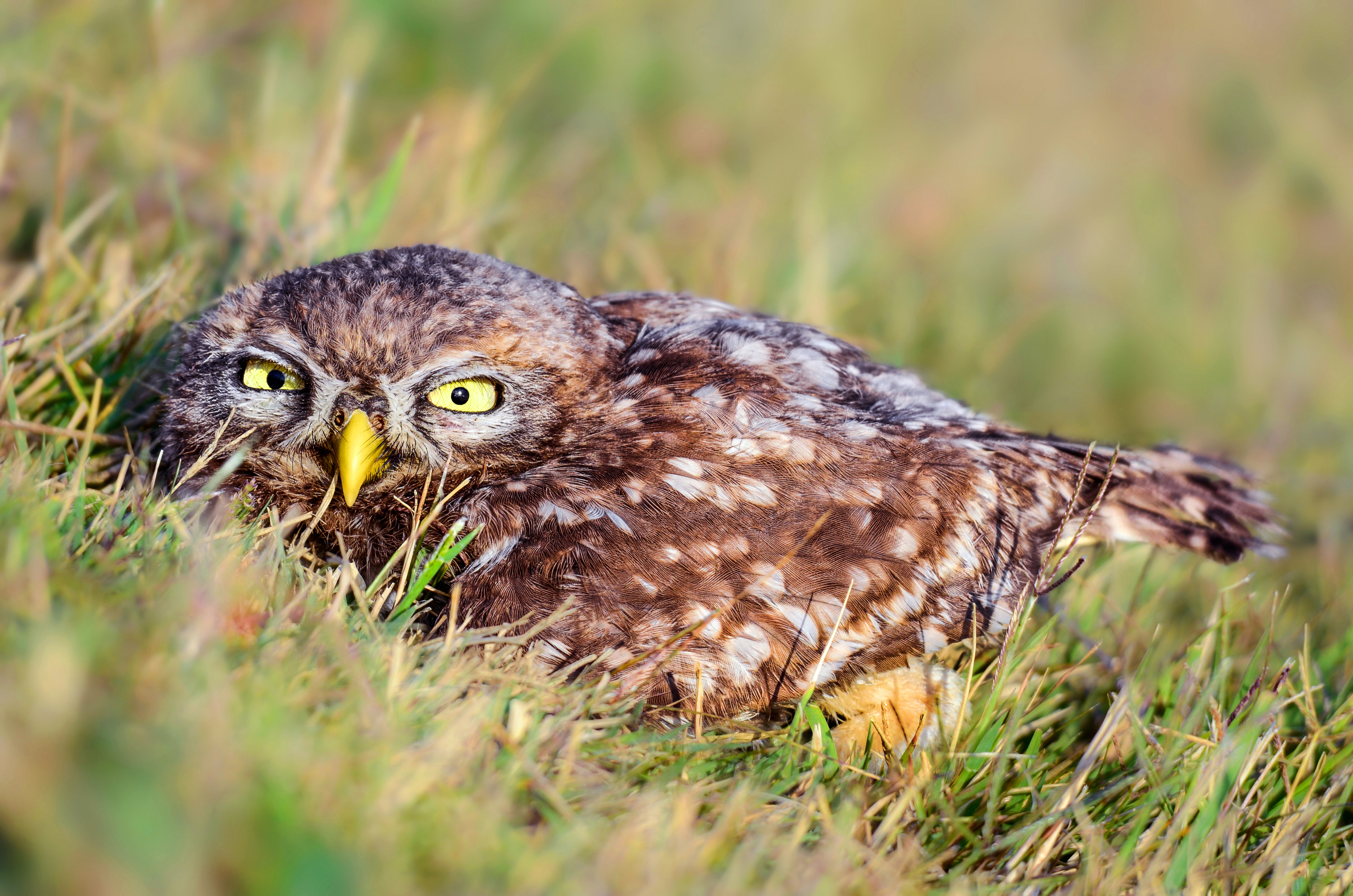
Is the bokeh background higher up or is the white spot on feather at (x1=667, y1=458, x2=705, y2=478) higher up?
the bokeh background

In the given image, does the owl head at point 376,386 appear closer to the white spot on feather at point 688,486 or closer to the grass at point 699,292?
the grass at point 699,292

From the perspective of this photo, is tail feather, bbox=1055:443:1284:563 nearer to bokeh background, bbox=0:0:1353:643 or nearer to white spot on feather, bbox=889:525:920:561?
bokeh background, bbox=0:0:1353:643

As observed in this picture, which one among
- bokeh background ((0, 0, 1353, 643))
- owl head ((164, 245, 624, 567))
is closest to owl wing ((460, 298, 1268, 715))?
owl head ((164, 245, 624, 567))

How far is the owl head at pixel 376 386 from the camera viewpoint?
2.32 m

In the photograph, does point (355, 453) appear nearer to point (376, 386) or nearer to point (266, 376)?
point (376, 386)

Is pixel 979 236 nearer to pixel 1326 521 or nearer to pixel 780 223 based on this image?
pixel 780 223

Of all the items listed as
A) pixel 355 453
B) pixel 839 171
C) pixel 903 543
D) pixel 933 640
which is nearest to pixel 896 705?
pixel 933 640

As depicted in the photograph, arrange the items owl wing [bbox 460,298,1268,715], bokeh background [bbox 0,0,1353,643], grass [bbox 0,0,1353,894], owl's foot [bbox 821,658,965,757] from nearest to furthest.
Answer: grass [bbox 0,0,1353,894] < owl wing [bbox 460,298,1268,715] < owl's foot [bbox 821,658,965,757] < bokeh background [bbox 0,0,1353,643]

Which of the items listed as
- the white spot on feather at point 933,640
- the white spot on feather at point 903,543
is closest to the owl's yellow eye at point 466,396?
the white spot on feather at point 903,543

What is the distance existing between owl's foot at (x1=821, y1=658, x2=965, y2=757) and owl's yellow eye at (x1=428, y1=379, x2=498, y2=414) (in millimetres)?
1031

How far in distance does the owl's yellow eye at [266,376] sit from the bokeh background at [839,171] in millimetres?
1067

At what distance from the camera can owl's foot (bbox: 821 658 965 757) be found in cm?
245

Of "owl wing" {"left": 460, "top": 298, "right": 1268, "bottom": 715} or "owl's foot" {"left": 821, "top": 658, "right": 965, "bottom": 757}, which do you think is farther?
"owl's foot" {"left": 821, "top": 658, "right": 965, "bottom": 757}

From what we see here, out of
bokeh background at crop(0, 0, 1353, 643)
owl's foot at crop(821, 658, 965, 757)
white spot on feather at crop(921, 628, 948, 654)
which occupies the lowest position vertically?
owl's foot at crop(821, 658, 965, 757)
